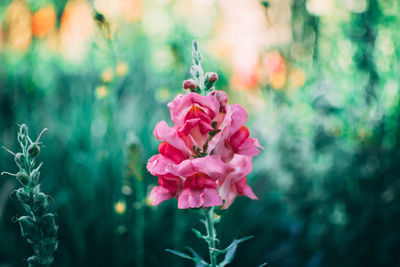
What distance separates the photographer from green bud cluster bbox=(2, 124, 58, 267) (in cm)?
96

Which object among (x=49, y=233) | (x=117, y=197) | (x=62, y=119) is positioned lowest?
(x=117, y=197)

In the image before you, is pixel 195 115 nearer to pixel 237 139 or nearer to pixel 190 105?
pixel 190 105

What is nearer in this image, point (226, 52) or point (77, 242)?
point (77, 242)

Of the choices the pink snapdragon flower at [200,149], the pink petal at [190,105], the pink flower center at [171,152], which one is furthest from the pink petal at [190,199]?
the pink petal at [190,105]

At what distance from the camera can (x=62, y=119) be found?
377cm

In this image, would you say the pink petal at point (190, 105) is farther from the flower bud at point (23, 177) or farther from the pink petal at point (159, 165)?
the flower bud at point (23, 177)

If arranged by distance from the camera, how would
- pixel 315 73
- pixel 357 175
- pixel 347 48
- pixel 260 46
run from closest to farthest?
pixel 357 175, pixel 347 48, pixel 315 73, pixel 260 46

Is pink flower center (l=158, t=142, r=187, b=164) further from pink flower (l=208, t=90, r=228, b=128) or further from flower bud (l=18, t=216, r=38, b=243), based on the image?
flower bud (l=18, t=216, r=38, b=243)

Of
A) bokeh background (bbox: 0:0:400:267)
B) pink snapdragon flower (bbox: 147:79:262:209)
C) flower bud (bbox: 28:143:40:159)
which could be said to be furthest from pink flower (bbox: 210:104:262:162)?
bokeh background (bbox: 0:0:400:267)

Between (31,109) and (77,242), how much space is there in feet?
6.68

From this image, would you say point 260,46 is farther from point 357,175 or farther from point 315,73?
point 357,175

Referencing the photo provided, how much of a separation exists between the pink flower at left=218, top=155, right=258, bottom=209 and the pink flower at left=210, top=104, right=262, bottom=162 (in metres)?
0.07

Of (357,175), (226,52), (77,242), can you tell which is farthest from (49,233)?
(226,52)

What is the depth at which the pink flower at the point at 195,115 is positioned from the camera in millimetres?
976
